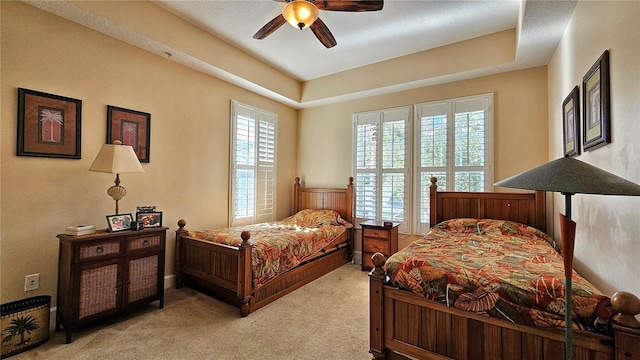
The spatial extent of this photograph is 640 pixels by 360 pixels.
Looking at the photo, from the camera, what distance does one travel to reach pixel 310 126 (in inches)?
207

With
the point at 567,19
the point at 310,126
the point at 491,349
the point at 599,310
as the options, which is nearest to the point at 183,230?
the point at 310,126

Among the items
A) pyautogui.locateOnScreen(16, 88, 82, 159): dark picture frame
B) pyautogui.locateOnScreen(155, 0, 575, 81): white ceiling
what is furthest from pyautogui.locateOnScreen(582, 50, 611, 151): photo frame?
pyautogui.locateOnScreen(16, 88, 82, 159): dark picture frame

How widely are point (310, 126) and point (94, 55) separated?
3.27m

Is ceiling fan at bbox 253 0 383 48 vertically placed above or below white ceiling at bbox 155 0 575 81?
below

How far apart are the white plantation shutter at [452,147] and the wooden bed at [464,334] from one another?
7.32 feet

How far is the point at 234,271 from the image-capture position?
2783mm

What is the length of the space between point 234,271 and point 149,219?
3.34 ft

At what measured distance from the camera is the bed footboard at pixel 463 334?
1224mm

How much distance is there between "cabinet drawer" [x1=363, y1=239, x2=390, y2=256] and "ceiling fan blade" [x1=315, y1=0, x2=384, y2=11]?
2.88m

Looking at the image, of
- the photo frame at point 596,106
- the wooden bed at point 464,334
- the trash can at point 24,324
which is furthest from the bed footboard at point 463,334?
the trash can at point 24,324

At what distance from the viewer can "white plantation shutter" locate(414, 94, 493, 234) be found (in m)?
3.63

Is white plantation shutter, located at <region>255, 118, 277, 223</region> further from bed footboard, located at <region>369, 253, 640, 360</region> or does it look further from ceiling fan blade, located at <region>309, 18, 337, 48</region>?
bed footboard, located at <region>369, 253, 640, 360</region>

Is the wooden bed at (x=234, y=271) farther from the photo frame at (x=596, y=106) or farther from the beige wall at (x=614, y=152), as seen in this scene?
the photo frame at (x=596, y=106)

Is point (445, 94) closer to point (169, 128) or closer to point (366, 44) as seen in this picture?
point (366, 44)
